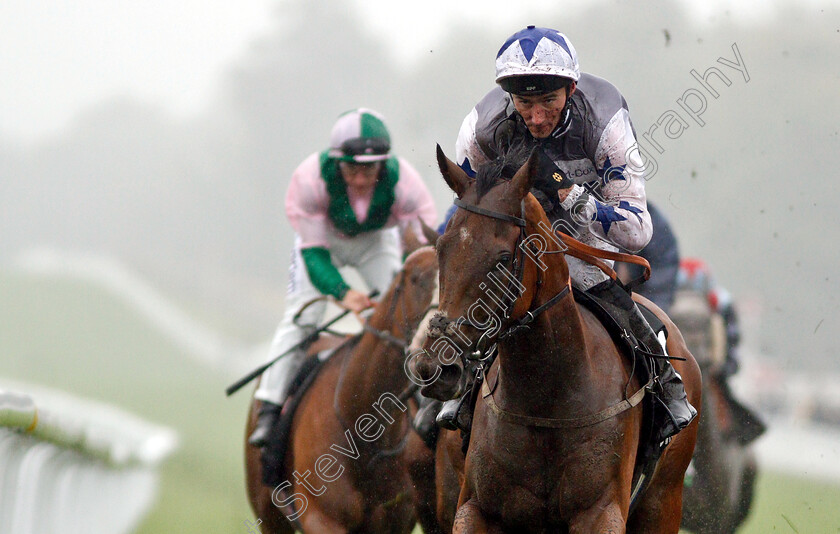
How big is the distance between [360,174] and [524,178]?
140 inches

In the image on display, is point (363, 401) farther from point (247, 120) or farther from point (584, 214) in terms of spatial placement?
point (247, 120)

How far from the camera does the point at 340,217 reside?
711 centimetres

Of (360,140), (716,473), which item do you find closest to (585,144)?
(360,140)

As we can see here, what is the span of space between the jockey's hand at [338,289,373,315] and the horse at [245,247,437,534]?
313 mm

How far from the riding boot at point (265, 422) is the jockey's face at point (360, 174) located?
147 cm

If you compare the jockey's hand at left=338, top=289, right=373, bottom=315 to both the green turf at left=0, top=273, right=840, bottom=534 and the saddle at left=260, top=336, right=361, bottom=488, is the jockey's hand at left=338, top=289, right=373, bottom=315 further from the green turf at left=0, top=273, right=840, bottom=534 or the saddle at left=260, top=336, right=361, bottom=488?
the green turf at left=0, top=273, right=840, bottom=534

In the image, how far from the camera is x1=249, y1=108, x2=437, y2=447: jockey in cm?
674

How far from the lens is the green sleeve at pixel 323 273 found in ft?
22.0

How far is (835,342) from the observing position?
2730 centimetres

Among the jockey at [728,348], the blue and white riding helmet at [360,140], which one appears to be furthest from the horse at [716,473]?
the blue and white riding helmet at [360,140]

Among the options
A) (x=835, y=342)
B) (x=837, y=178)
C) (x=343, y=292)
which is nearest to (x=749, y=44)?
(x=837, y=178)

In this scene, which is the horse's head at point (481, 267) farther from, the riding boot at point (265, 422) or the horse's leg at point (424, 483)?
the riding boot at point (265, 422)

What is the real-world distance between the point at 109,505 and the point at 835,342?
76.4 ft

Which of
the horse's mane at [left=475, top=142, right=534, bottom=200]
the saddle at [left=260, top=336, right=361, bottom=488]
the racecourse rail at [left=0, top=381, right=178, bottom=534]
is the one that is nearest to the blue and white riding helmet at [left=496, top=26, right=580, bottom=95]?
the horse's mane at [left=475, top=142, right=534, bottom=200]
